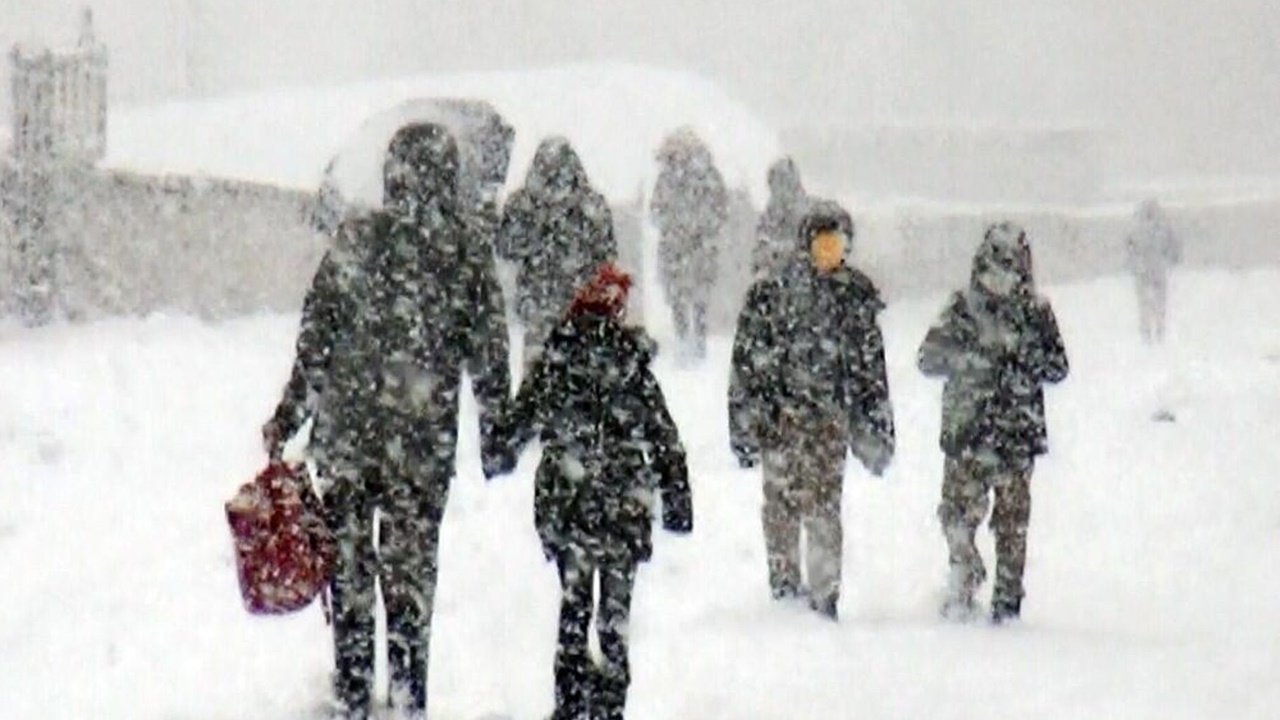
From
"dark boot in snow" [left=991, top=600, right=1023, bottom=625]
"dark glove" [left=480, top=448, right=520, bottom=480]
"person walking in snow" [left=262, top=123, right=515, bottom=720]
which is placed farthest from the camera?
"dark boot in snow" [left=991, top=600, right=1023, bottom=625]

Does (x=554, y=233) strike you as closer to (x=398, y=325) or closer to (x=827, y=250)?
(x=827, y=250)

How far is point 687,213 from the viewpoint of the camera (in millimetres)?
16906

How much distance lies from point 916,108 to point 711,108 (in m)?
23.7

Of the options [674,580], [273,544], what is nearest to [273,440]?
[273,544]

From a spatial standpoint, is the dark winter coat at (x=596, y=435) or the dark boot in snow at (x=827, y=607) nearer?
the dark winter coat at (x=596, y=435)

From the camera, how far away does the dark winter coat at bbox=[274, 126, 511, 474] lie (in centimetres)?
629

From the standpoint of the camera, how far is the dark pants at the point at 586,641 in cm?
649

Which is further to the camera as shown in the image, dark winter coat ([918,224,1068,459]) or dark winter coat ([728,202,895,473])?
dark winter coat ([918,224,1068,459])

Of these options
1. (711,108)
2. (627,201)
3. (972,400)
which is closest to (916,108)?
(711,108)

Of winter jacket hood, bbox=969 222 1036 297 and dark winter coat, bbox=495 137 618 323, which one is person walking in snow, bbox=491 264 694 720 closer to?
winter jacket hood, bbox=969 222 1036 297

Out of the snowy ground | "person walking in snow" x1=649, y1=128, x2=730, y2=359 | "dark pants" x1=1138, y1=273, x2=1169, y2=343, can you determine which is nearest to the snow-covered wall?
"dark pants" x1=1138, y1=273, x2=1169, y2=343

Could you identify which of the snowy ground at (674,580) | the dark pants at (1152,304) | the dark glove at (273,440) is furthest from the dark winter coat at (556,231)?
the dark pants at (1152,304)

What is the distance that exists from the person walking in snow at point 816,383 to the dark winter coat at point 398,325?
8.55 ft

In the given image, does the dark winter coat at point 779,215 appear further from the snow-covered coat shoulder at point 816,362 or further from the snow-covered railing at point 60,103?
the snow-covered coat shoulder at point 816,362
